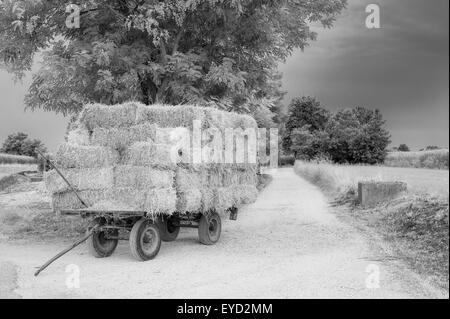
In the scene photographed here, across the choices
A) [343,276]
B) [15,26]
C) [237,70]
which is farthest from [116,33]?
[343,276]

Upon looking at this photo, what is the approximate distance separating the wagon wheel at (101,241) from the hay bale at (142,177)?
88 cm

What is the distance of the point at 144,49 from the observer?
1466 centimetres

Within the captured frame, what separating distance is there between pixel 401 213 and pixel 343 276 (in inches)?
239

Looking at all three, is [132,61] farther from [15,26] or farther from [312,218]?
[312,218]

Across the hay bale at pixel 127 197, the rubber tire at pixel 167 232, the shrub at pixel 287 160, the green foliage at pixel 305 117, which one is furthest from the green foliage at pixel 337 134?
the hay bale at pixel 127 197

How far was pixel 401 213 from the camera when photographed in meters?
13.1

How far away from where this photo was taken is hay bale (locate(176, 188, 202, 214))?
9.81 metres

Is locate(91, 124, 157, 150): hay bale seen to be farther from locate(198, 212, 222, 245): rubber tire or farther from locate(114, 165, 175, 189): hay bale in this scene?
locate(198, 212, 222, 245): rubber tire

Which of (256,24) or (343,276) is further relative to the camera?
(256,24)

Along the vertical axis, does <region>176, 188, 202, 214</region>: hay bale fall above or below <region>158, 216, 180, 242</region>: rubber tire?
above

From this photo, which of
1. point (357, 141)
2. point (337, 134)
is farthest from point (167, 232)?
point (337, 134)

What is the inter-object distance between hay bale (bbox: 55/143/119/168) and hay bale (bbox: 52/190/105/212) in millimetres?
531

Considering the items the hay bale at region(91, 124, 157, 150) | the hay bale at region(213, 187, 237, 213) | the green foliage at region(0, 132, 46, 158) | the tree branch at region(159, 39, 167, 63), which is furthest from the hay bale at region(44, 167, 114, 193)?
the green foliage at region(0, 132, 46, 158)

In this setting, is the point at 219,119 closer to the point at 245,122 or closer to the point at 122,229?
the point at 245,122
